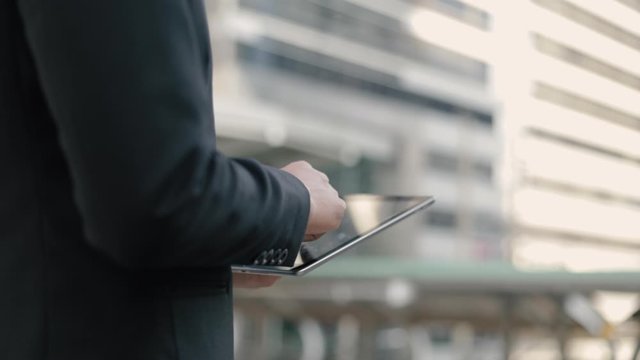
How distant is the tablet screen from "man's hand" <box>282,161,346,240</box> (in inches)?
0.5

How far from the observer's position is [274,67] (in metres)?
30.0

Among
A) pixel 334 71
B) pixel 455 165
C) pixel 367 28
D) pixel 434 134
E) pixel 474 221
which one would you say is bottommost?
pixel 474 221

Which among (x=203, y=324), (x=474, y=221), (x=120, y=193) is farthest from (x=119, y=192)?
(x=474, y=221)

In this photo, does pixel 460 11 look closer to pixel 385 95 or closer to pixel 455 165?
pixel 385 95

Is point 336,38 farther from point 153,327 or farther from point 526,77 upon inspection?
point 153,327

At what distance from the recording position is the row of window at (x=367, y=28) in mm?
30578

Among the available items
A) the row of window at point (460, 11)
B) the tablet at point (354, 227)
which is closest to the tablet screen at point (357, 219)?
the tablet at point (354, 227)

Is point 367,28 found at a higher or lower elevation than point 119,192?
higher

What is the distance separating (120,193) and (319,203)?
159mm

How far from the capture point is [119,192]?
54 centimetres

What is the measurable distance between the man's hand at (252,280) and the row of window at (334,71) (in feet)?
89.9

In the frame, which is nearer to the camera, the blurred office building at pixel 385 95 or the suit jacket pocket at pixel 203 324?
the suit jacket pocket at pixel 203 324

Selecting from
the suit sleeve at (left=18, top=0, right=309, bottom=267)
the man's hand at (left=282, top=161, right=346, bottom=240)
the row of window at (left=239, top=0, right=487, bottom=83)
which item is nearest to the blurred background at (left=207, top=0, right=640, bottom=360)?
the row of window at (left=239, top=0, right=487, bottom=83)

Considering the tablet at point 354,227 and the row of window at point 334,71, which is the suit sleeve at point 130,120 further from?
the row of window at point 334,71
